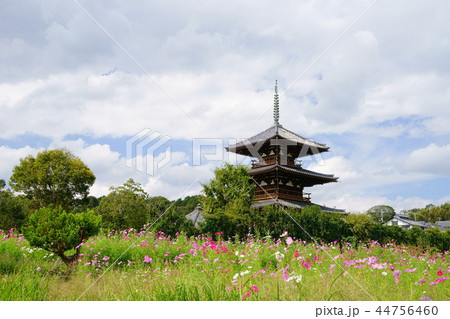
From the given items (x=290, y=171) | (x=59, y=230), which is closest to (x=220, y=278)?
(x=59, y=230)

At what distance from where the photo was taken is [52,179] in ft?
98.9

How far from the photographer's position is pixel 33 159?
103ft

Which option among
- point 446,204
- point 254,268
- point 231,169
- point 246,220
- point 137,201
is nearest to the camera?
point 254,268

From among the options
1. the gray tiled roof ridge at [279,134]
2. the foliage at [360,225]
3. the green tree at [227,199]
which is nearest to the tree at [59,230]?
the green tree at [227,199]

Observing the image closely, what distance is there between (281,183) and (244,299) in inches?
867

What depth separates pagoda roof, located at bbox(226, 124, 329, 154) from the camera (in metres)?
27.0

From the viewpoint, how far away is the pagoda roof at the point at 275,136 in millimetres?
27000

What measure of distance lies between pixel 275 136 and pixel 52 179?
18657mm

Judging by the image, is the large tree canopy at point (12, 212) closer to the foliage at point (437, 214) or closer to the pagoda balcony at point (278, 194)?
the pagoda balcony at point (278, 194)

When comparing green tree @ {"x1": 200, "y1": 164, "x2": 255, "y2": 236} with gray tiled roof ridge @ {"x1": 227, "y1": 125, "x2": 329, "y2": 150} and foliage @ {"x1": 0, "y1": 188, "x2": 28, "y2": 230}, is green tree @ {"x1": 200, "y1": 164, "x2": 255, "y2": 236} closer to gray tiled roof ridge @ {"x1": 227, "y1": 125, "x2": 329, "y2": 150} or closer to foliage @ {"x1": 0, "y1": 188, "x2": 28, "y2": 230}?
gray tiled roof ridge @ {"x1": 227, "y1": 125, "x2": 329, "y2": 150}

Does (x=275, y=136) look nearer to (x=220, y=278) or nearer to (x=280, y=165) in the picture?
(x=280, y=165)

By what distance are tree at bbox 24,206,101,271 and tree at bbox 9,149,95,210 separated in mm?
23245
